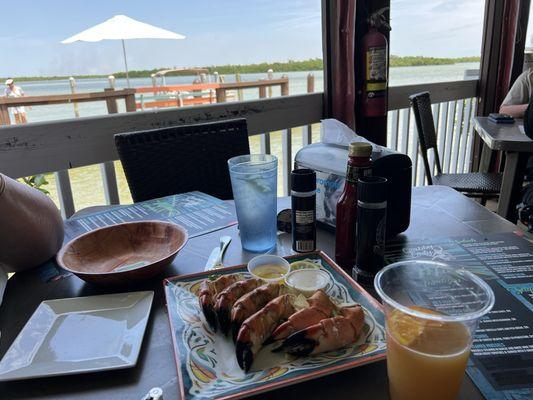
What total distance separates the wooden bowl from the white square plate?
0.08m

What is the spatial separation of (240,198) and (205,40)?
512cm

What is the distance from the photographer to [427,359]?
0.42 m

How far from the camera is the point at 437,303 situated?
0.58 meters

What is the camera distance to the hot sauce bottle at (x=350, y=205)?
0.70 m

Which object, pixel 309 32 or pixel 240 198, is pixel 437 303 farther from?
pixel 309 32

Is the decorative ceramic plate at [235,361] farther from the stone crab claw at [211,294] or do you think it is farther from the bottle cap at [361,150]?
the bottle cap at [361,150]

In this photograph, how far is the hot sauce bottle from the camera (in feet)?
2.29

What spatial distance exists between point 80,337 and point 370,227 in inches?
20.3

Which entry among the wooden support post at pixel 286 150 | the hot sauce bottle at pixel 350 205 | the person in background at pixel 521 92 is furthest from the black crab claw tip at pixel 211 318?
the person in background at pixel 521 92

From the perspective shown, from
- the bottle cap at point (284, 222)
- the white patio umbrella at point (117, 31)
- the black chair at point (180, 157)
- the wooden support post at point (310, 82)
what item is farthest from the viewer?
the white patio umbrella at point (117, 31)

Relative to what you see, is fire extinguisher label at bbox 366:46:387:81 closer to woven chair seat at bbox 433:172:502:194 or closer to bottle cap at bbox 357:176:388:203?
woven chair seat at bbox 433:172:502:194

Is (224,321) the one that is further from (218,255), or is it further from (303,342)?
(218,255)

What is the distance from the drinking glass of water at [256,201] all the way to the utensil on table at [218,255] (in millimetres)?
45

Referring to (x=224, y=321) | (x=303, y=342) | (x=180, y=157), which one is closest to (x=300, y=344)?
(x=303, y=342)
